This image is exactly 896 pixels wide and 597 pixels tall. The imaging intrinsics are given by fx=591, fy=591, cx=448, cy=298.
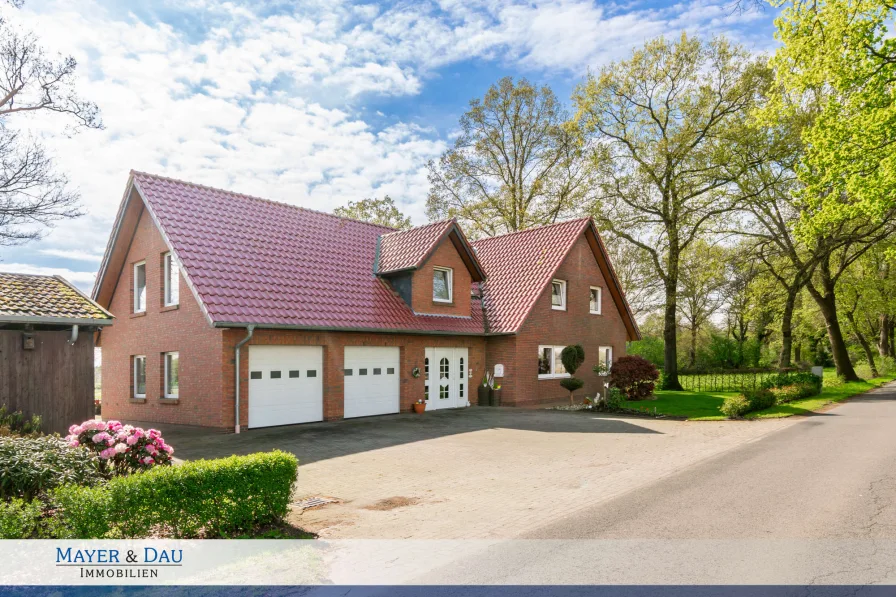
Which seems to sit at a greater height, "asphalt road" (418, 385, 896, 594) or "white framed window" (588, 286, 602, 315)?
"white framed window" (588, 286, 602, 315)

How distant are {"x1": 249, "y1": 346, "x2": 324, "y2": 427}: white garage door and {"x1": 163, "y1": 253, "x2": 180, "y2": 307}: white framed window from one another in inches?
144

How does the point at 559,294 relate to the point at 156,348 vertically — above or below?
above

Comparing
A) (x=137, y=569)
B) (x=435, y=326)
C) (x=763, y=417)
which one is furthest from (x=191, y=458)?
(x=763, y=417)

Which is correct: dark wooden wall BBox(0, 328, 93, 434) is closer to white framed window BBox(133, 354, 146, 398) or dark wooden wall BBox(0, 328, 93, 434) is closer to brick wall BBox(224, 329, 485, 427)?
brick wall BBox(224, 329, 485, 427)

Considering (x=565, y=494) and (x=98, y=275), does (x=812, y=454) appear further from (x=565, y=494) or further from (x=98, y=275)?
(x=98, y=275)

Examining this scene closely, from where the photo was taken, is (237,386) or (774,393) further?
(774,393)

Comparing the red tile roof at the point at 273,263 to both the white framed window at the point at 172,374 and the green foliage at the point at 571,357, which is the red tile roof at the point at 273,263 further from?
the green foliage at the point at 571,357

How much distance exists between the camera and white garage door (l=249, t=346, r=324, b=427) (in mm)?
15016

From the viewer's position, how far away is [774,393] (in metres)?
22.1

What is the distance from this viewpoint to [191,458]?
11.2 metres

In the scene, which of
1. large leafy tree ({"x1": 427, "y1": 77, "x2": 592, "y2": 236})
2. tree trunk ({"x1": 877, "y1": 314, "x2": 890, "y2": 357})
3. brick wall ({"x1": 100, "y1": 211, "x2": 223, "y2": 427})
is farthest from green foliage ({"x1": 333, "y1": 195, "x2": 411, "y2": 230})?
tree trunk ({"x1": 877, "y1": 314, "x2": 890, "y2": 357})

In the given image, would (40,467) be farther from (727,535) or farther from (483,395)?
(483,395)

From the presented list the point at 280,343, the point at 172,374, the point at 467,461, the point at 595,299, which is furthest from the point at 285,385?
the point at 595,299

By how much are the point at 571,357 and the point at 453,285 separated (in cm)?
539
